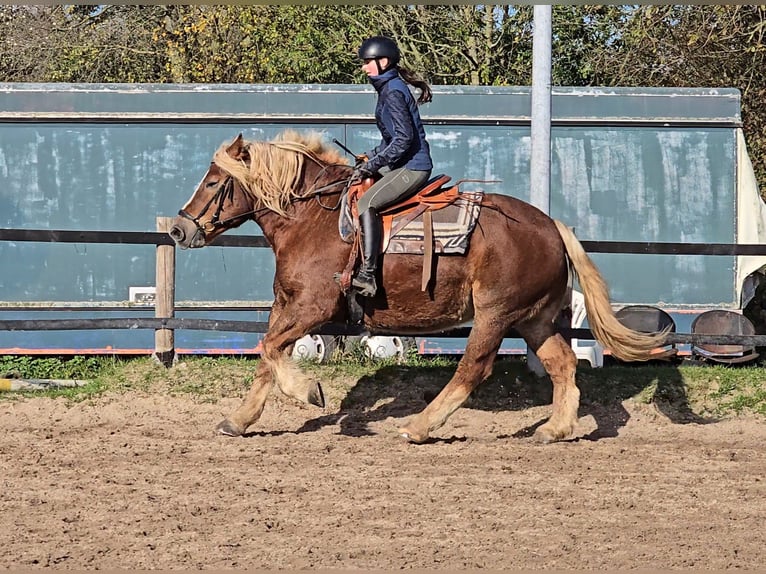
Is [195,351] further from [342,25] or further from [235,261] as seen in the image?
[342,25]

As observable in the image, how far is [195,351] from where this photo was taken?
39.7 ft

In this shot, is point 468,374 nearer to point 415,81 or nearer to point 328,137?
point 415,81

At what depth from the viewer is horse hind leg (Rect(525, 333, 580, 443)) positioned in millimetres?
7410

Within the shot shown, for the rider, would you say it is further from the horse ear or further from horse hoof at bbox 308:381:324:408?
the horse ear

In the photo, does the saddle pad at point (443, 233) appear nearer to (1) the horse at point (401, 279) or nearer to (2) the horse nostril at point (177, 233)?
(1) the horse at point (401, 279)

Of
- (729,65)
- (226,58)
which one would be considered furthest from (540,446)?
(226,58)

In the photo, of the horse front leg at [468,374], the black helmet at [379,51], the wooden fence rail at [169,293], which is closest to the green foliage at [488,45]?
the wooden fence rail at [169,293]

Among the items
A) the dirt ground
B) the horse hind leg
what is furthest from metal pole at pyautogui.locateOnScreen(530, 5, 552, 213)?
the dirt ground

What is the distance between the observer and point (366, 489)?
5.87 meters

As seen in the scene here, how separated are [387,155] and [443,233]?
2.15 ft

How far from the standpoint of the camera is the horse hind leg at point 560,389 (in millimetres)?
7410

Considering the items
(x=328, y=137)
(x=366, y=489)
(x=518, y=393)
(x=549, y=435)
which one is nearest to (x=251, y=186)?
(x=366, y=489)

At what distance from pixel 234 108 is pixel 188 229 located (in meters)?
5.23

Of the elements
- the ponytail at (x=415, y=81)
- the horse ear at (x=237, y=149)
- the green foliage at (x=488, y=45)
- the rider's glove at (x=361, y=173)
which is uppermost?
the green foliage at (x=488, y=45)
